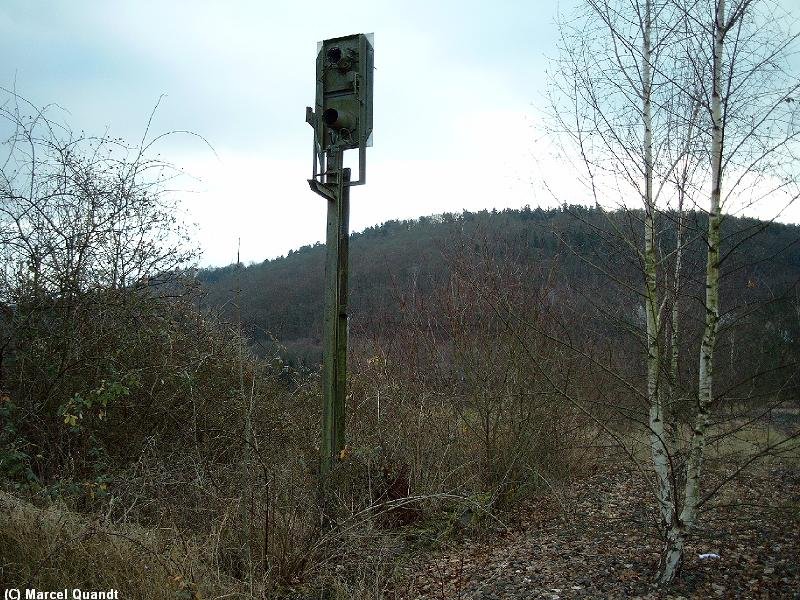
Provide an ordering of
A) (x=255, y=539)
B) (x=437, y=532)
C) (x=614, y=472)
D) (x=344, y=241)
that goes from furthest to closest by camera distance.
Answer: (x=614, y=472), (x=437, y=532), (x=344, y=241), (x=255, y=539)

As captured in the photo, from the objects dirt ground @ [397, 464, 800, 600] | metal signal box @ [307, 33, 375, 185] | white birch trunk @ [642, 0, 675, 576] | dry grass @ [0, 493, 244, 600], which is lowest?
dirt ground @ [397, 464, 800, 600]

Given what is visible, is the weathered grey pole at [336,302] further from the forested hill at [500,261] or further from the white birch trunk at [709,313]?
the white birch trunk at [709,313]

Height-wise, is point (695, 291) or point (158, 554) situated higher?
point (695, 291)

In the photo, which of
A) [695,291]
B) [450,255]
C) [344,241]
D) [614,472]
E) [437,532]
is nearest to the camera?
[344,241]

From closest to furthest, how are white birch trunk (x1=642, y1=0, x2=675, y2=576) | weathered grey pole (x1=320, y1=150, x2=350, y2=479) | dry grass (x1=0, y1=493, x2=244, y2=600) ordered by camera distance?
dry grass (x1=0, y1=493, x2=244, y2=600) < white birch trunk (x1=642, y1=0, x2=675, y2=576) < weathered grey pole (x1=320, y1=150, x2=350, y2=479)

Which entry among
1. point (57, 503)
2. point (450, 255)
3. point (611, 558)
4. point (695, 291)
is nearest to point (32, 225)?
point (57, 503)

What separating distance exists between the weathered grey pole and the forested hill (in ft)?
2.57

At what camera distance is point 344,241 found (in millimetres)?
5492

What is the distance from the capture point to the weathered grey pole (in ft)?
17.7

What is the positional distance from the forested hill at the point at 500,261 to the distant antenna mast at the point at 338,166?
0.84 m

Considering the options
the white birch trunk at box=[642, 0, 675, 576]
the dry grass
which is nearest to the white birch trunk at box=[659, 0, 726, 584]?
the white birch trunk at box=[642, 0, 675, 576]

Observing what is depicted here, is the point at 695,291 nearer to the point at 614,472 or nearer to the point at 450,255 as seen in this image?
the point at 450,255

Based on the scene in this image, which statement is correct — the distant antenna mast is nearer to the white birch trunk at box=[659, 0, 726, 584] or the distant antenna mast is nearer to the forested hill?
the forested hill

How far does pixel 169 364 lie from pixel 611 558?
4.62 metres
